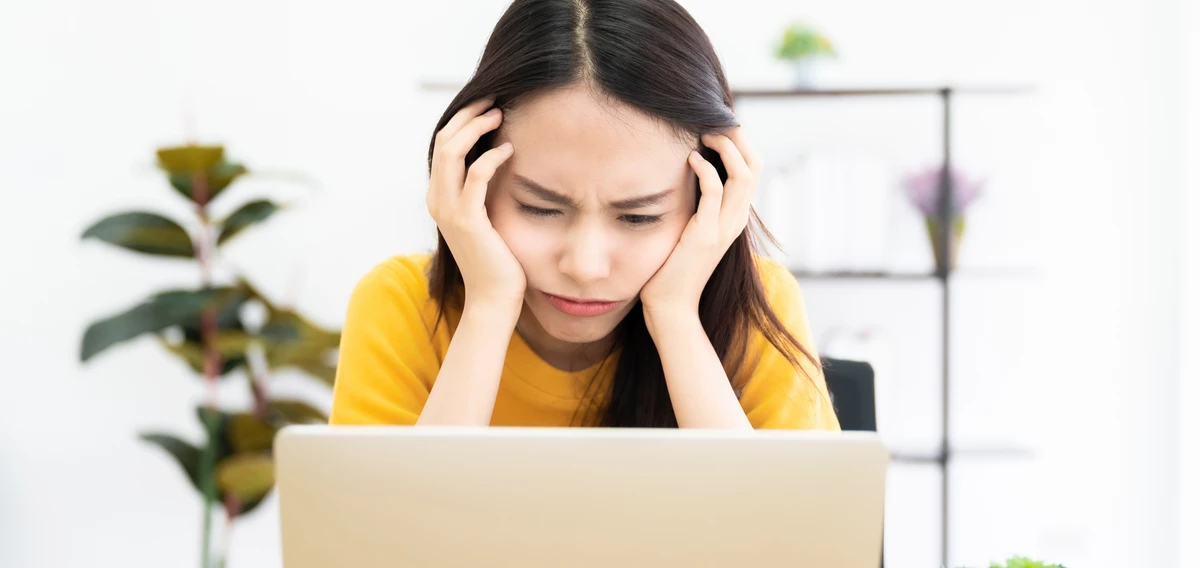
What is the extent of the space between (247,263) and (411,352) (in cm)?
153

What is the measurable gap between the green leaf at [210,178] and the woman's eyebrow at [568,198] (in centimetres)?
124

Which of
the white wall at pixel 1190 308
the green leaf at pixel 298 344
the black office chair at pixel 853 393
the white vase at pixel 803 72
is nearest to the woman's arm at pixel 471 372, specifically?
the black office chair at pixel 853 393

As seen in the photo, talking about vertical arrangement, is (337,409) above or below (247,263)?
below

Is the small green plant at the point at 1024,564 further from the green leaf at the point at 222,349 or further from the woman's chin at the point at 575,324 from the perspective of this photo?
the green leaf at the point at 222,349

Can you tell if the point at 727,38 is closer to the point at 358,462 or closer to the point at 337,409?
the point at 337,409

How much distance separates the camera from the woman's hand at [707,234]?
100 cm

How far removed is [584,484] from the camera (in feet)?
1.57

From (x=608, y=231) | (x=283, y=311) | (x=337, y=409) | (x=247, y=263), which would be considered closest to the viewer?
(x=608, y=231)

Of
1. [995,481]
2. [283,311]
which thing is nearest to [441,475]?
[283,311]

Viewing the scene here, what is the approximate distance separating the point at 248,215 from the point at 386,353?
1062 millimetres

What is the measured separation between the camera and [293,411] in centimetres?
209

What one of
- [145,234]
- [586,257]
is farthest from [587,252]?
[145,234]

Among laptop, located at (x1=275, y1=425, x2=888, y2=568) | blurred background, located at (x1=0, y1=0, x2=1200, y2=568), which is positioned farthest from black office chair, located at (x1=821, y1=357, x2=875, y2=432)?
blurred background, located at (x1=0, y1=0, x2=1200, y2=568)

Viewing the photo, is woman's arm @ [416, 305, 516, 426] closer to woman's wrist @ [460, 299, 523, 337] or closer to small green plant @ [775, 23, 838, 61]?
woman's wrist @ [460, 299, 523, 337]
